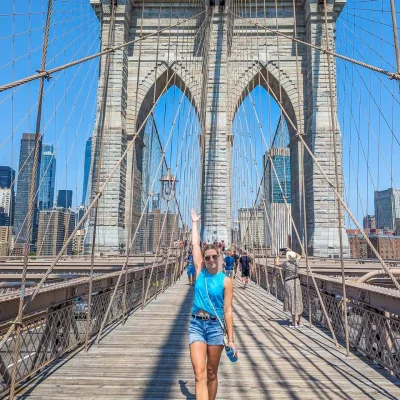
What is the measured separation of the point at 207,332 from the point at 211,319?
8cm

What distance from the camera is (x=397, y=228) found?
14312 millimetres

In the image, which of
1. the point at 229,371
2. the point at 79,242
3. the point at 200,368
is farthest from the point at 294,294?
the point at 79,242

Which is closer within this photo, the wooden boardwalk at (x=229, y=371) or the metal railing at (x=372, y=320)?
the wooden boardwalk at (x=229, y=371)

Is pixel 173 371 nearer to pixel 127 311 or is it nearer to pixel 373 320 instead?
pixel 373 320

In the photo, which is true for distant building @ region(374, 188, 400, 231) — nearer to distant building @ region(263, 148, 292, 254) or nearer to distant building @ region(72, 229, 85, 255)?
distant building @ region(263, 148, 292, 254)

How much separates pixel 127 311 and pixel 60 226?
15464mm

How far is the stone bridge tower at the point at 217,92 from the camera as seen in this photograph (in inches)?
639

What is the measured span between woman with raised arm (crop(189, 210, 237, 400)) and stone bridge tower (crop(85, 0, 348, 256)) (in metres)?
13.3

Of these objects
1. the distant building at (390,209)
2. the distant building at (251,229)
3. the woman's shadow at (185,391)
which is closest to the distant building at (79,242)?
the distant building at (251,229)

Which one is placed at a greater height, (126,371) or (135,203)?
(135,203)

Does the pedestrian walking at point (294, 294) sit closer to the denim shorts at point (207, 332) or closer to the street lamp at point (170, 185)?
the denim shorts at point (207, 332)

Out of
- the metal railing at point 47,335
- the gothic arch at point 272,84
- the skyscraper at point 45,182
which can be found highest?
the gothic arch at point 272,84

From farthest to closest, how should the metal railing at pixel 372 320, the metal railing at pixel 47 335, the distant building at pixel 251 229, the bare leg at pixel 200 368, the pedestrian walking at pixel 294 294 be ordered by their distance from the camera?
the distant building at pixel 251 229
the pedestrian walking at pixel 294 294
the metal railing at pixel 372 320
the metal railing at pixel 47 335
the bare leg at pixel 200 368

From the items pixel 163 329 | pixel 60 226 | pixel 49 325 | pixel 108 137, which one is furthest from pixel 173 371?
pixel 60 226
